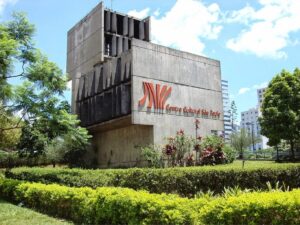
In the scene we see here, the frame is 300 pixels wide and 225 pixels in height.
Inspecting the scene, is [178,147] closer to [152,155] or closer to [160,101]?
[152,155]

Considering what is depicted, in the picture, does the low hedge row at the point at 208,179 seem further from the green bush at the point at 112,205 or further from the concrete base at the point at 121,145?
the concrete base at the point at 121,145

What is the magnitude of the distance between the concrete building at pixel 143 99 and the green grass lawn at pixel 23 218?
14.1 m

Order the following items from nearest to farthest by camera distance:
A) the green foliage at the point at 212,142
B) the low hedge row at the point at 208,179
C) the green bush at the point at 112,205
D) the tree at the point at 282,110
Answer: the green bush at the point at 112,205
the low hedge row at the point at 208,179
the green foliage at the point at 212,142
the tree at the point at 282,110

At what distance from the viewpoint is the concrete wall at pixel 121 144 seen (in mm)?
26406

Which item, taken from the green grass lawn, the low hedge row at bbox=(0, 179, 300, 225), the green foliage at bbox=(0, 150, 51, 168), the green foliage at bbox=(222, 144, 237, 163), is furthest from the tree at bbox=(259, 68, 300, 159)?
the green grass lawn

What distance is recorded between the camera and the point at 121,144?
94.7 ft

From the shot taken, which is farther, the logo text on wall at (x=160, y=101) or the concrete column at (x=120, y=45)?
the concrete column at (x=120, y=45)

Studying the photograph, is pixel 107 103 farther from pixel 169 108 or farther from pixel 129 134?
pixel 169 108

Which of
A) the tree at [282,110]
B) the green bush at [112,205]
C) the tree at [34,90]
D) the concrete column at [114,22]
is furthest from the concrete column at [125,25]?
the green bush at [112,205]

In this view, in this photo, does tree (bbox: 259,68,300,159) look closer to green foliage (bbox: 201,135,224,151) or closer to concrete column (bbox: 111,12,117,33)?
green foliage (bbox: 201,135,224,151)

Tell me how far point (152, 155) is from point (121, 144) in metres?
5.58

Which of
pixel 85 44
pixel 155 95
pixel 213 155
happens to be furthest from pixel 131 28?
pixel 213 155

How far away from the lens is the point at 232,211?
17.5 ft

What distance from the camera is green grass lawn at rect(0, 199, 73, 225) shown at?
341 inches
